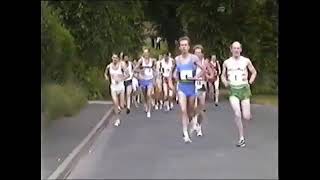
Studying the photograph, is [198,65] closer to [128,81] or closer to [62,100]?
[62,100]

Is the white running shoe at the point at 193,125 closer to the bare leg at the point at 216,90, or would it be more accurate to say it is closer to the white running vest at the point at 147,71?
the white running vest at the point at 147,71

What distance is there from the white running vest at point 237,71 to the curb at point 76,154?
8.40 feet

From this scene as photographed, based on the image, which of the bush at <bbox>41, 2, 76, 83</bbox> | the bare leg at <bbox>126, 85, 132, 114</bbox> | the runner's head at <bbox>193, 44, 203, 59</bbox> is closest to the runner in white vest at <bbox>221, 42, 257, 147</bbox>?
the runner's head at <bbox>193, 44, 203, 59</bbox>

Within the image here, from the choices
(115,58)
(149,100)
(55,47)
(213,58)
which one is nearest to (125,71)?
(115,58)

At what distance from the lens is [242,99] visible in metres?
11.9

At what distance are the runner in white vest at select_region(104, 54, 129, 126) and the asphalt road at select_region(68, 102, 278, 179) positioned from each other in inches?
18.2

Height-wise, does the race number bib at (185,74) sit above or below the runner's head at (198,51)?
below

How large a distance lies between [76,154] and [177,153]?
60.1 inches

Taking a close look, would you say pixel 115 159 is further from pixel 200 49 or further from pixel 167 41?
pixel 167 41

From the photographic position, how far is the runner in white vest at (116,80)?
15.3 metres

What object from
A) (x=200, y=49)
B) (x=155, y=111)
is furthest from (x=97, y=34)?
(x=155, y=111)

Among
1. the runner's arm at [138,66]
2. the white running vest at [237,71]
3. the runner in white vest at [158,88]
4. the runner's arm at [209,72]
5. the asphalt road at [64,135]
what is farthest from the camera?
the runner in white vest at [158,88]

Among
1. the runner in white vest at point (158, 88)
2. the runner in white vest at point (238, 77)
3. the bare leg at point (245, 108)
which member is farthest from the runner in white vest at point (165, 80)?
the runner in white vest at point (238, 77)
